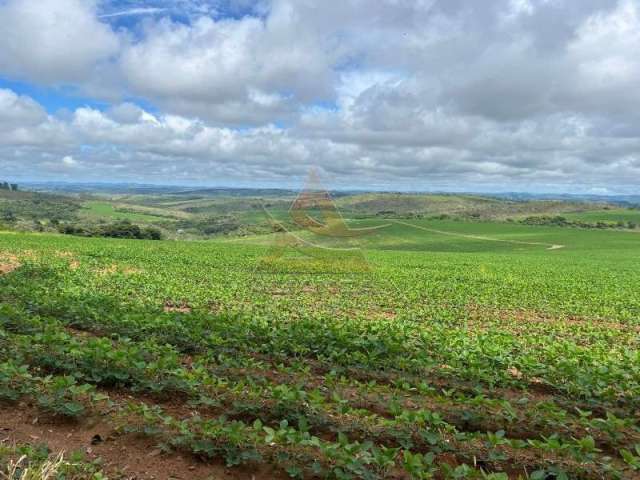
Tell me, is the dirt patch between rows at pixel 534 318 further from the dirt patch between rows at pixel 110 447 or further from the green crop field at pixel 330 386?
the dirt patch between rows at pixel 110 447

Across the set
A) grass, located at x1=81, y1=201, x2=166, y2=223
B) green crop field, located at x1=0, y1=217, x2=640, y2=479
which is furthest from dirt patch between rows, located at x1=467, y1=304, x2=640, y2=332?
→ grass, located at x1=81, y1=201, x2=166, y2=223

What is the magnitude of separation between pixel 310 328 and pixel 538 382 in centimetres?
444

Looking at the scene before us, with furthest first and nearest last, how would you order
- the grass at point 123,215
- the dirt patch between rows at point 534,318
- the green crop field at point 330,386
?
the grass at point 123,215, the dirt patch between rows at point 534,318, the green crop field at point 330,386

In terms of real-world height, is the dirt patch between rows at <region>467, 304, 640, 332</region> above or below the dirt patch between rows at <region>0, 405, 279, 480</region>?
below

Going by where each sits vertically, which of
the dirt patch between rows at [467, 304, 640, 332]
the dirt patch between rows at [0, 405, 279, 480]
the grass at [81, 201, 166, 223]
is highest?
the dirt patch between rows at [0, 405, 279, 480]

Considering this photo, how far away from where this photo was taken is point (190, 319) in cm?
990

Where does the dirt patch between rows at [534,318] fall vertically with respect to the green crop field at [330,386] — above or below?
below

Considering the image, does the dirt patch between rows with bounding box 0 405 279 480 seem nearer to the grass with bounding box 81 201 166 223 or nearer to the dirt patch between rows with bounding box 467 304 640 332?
the dirt patch between rows with bounding box 467 304 640 332

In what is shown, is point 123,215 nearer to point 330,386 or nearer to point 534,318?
point 534,318

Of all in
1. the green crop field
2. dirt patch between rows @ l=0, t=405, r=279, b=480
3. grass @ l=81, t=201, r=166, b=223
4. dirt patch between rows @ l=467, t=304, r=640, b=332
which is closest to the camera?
dirt patch between rows @ l=0, t=405, r=279, b=480

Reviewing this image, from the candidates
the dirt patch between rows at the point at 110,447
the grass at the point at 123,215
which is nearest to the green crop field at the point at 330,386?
the dirt patch between rows at the point at 110,447

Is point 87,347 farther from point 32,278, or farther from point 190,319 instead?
point 32,278

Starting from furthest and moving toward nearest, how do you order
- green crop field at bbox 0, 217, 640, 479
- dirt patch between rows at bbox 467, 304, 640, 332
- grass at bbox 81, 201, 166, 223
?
1. grass at bbox 81, 201, 166, 223
2. dirt patch between rows at bbox 467, 304, 640, 332
3. green crop field at bbox 0, 217, 640, 479

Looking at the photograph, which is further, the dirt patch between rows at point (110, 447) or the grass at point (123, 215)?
the grass at point (123, 215)
